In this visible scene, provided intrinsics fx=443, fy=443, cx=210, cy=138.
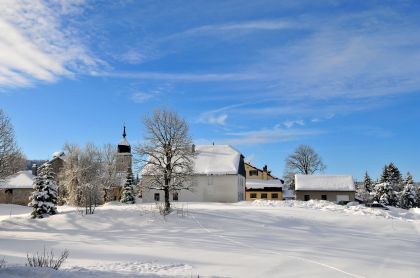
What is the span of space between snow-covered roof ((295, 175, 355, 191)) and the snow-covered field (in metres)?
33.9

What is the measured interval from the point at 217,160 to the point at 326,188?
25206 millimetres

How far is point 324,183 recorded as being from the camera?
74.4m

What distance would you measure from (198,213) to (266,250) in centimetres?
1424

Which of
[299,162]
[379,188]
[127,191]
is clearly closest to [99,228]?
[127,191]

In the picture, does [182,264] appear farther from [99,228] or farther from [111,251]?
[99,228]

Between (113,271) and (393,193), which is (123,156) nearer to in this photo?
(393,193)

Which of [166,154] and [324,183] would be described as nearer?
[166,154]

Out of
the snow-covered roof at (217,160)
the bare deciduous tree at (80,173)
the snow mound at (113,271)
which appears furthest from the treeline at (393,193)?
the snow mound at (113,271)

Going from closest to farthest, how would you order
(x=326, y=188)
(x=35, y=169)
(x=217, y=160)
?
Answer: (x=217, y=160) < (x=326, y=188) < (x=35, y=169)

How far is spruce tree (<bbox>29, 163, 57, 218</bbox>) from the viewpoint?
37562 millimetres

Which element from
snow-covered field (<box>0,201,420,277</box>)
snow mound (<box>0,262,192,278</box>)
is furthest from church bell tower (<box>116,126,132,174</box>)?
snow mound (<box>0,262,192,278</box>)

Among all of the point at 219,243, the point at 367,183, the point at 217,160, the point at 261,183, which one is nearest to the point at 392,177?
the point at 367,183

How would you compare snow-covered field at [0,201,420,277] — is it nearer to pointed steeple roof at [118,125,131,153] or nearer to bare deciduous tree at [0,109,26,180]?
bare deciduous tree at [0,109,26,180]

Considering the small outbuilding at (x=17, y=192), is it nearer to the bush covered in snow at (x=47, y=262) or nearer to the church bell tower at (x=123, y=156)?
the church bell tower at (x=123, y=156)
